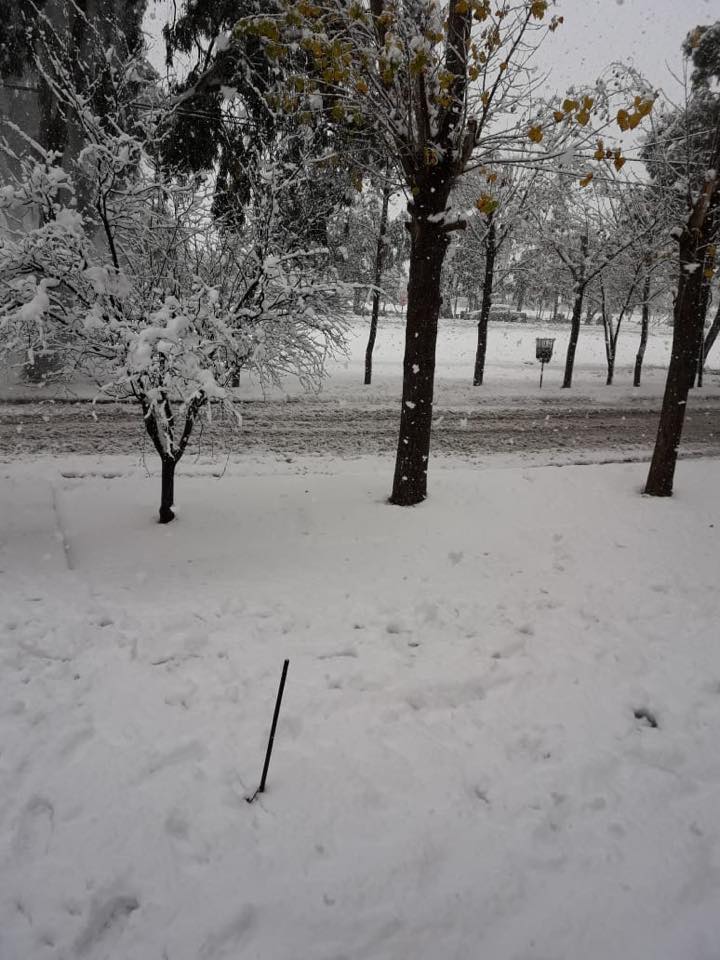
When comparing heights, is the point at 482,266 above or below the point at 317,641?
above

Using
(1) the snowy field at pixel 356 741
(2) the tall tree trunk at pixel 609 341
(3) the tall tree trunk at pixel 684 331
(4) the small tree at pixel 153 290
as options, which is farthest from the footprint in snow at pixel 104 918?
(2) the tall tree trunk at pixel 609 341

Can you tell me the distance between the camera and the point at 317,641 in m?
4.65

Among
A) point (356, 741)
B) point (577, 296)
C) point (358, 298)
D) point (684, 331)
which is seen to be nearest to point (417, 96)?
point (358, 298)

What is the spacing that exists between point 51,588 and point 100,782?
263 centimetres

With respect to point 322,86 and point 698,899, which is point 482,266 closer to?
point 322,86

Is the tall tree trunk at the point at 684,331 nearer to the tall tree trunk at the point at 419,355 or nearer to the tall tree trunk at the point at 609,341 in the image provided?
the tall tree trunk at the point at 419,355

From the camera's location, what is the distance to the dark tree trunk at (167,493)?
6688 millimetres

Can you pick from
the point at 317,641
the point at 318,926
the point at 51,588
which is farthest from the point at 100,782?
the point at 51,588

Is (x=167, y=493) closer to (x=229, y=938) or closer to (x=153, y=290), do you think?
(x=153, y=290)

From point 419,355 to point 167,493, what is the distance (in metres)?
3.63

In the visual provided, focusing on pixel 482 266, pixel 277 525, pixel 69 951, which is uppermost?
pixel 482 266

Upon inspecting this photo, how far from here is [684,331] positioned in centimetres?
776

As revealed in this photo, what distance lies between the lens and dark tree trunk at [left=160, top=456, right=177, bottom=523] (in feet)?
21.9

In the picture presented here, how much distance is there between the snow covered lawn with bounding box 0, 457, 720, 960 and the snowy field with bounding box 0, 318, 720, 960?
2 cm
